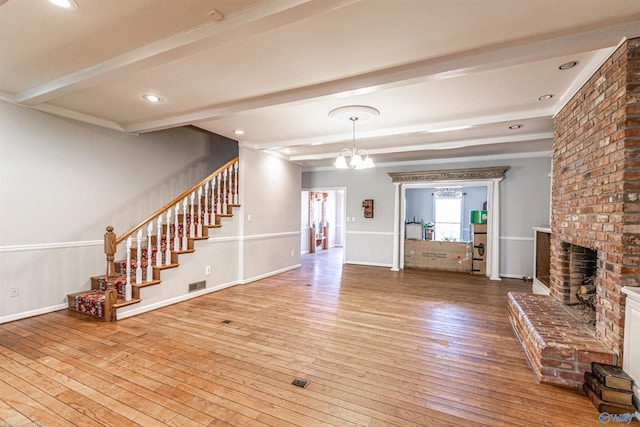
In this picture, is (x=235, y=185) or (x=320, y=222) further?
(x=320, y=222)

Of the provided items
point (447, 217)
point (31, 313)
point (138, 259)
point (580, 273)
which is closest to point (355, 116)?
point (580, 273)

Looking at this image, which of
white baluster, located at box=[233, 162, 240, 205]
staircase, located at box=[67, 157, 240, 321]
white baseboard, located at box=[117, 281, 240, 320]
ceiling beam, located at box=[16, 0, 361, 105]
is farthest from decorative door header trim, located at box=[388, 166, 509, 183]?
ceiling beam, located at box=[16, 0, 361, 105]

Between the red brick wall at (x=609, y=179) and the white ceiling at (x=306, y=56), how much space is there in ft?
0.78

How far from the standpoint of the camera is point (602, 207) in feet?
7.54

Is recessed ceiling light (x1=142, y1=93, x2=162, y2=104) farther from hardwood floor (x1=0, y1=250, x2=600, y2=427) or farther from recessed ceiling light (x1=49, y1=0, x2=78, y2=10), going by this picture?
hardwood floor (x1=0, y1=250, x2=600, y2=427)

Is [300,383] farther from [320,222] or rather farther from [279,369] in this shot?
[320,222]

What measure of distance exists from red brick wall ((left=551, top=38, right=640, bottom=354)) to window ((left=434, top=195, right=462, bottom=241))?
6.49 m

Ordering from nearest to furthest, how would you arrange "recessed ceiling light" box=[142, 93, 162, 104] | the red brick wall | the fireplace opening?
the red brick wall
the fireplace opening
"recessed ceiling light" box=[142, 93, 162, 104]

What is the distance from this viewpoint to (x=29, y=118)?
3.56 meters

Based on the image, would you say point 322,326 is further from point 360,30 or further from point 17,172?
point 17,172

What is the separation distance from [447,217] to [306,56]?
27.0ft

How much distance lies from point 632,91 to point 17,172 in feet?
19.4

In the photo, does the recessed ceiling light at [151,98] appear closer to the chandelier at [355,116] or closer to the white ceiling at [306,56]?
the white ceiling at [306,56]

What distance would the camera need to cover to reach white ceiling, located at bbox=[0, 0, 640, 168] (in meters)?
1.87
